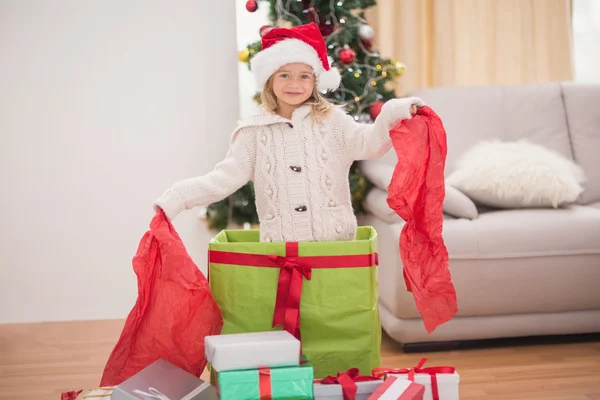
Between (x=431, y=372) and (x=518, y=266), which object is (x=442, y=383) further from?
(x=518, y=266)

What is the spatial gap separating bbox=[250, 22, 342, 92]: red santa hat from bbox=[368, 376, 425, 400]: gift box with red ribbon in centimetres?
84

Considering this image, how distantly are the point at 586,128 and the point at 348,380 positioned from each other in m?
2.01

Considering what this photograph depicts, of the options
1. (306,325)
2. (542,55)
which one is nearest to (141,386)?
(306,325)

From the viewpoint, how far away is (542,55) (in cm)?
343

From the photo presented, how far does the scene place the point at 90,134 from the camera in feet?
10.2

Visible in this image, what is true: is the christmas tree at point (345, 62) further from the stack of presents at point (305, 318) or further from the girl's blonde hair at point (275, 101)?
the stack of presents at point (305, 318)

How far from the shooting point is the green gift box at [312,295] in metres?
1.63

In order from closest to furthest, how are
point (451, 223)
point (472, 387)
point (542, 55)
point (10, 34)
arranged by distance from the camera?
point (472, 387) < point (451, 223) < point (10, 34) < point (542, 55)

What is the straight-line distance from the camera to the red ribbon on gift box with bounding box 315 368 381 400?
1.48 m

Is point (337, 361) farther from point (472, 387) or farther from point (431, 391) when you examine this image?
point (472, 387)

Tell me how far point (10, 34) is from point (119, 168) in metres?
0.76

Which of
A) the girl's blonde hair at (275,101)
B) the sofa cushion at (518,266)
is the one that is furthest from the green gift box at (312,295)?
the sofa cushion at (518,266)

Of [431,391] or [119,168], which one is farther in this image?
[119,168]

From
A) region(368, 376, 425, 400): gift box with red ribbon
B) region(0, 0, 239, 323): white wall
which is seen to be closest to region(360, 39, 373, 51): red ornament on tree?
region(0, 0, 239, 323): white wall
